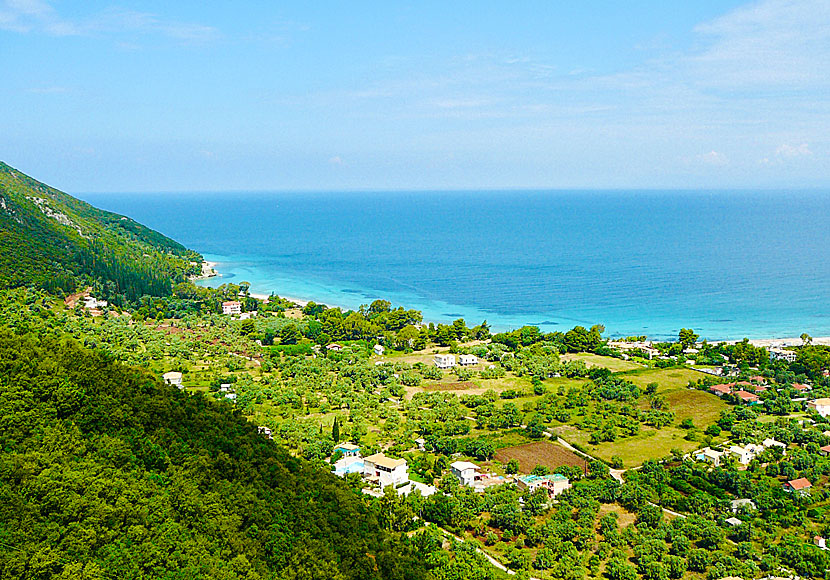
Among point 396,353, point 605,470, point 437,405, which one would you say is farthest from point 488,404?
point 396,353

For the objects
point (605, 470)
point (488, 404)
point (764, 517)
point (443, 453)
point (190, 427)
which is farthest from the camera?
point (488, 404)

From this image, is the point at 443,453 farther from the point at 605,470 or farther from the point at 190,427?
the point at 190,427

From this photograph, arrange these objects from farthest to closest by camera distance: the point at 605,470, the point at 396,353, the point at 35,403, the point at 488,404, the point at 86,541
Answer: the point at 396,353 → the point at 488,404 → the point at 605,470 → the point at 35,403 → the point at 86,541

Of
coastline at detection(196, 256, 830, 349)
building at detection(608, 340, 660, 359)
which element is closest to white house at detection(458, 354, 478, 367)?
coastline at detection(196, 256, 830, 349)

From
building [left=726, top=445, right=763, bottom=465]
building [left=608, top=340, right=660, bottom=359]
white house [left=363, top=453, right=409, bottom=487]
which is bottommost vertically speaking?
white house [left=363, top=453, right=409, bottom=487]

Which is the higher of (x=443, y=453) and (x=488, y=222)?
(x=488, y=222)

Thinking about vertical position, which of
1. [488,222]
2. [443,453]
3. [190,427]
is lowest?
[443,453]

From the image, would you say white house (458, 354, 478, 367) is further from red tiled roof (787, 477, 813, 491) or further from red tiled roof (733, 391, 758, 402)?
red tiled roof (787, 477, 813, 491)
